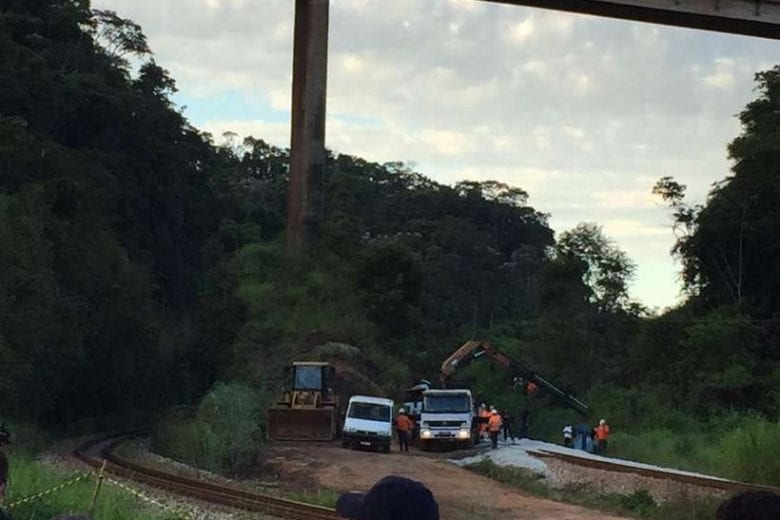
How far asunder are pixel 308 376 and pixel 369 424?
325cm

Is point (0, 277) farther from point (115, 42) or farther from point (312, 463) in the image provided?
point (115, 42)

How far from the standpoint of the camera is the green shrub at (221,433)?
3073 centimetres

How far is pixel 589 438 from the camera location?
38938 mm

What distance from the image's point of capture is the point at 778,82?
54.2 meters

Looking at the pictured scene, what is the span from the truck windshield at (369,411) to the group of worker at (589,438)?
7686 mm

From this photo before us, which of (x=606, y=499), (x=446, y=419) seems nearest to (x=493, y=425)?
(x=446, y=419)

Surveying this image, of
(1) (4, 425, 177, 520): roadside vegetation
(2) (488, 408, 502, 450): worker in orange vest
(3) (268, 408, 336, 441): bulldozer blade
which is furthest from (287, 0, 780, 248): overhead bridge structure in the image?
(1) (4, 425, 177, 520): roadside vegetation

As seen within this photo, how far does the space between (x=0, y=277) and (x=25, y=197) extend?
8.03 metres

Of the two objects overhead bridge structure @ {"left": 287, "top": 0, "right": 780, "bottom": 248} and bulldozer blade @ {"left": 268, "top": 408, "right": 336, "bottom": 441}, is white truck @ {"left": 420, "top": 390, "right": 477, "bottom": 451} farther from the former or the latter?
overhead bridge structure @ {"left": 287, "top": 0, "right": 780, "bottom": 248}

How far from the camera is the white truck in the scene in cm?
3562

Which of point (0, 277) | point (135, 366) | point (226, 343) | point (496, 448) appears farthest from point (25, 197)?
point (496, 448)

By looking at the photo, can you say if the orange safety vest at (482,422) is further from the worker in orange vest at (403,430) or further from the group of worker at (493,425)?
the worker in orange vest at (403,430)

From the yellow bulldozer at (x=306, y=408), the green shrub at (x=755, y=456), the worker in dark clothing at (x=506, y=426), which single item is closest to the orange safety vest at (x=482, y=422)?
the worker in dark clothing at (x=506, y=426)

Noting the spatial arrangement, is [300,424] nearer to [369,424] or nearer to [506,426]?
[369,424]
